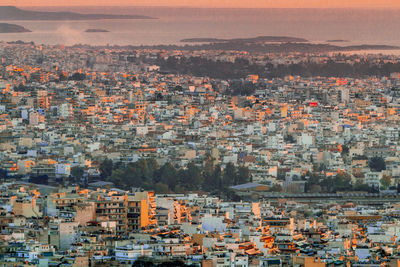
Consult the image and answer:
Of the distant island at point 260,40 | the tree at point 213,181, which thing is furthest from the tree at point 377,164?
the distant island at point 260,40

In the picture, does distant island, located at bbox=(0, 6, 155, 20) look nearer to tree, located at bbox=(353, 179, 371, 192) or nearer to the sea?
the sea

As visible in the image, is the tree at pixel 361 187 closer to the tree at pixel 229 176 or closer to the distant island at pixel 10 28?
the tree at pixel 229 176

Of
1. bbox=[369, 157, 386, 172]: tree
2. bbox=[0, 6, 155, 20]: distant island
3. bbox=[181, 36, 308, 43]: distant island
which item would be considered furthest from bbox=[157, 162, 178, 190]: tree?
bbox=[181, 36, 308, 43]: distant island

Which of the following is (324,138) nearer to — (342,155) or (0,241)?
(342,155)

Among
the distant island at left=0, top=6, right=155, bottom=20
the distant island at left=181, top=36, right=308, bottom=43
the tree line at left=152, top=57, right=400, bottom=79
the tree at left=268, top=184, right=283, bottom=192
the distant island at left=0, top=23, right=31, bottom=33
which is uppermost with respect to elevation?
the distant island at left=0, top=6, right=155, bottom=20

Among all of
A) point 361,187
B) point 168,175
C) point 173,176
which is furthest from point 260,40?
point 361,187

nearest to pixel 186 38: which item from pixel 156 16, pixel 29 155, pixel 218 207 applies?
pixel 156 16

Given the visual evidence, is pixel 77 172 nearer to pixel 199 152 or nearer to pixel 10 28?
pixel 199 152
